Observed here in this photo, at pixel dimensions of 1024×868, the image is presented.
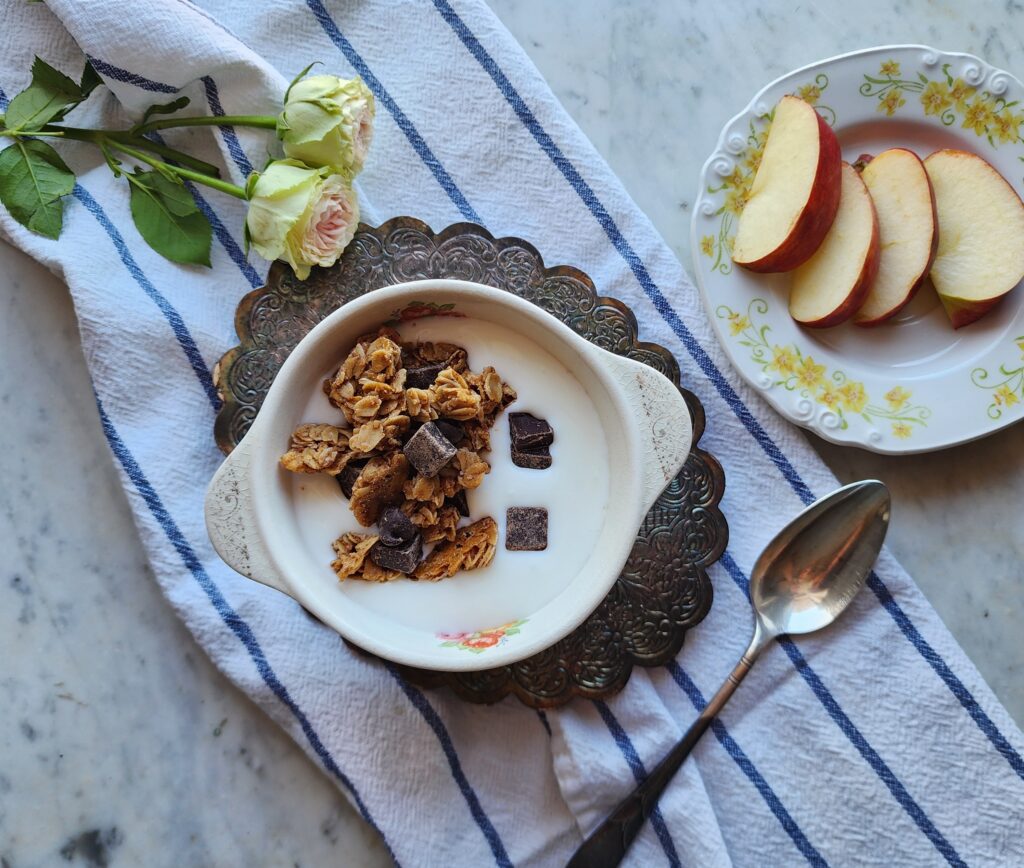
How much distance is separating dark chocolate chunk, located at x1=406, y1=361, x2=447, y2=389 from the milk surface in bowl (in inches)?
3.5

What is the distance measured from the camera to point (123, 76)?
1.10m

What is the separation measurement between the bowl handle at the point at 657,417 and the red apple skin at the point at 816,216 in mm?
297

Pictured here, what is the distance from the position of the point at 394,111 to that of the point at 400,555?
1.96 feet

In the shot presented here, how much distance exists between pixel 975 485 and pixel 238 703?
1.05m

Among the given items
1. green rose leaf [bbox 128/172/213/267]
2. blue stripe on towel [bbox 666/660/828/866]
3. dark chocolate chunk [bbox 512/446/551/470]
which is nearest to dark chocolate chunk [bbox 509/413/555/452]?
dark chocolate chunk [bbox 512/446/551/470]

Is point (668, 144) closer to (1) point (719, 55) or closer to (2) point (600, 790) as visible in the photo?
(1) point (719, 55)

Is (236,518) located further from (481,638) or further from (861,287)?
(861,287)

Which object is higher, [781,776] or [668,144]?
[668,144]

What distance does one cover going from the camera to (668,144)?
1259mm

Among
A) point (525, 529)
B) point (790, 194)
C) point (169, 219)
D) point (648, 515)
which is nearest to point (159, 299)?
point (169, 219)

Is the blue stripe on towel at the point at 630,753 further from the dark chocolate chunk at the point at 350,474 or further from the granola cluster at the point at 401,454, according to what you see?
the dark chocolate chunk at the point at 350,474

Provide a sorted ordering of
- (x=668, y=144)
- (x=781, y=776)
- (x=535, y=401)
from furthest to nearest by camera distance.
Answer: (x=668, y=144) → (x=781, y=776) → (x=535, y=401)

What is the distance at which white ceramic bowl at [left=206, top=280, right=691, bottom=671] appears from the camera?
0.95 meters

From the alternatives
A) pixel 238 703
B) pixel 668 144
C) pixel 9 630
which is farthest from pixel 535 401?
pixel 9 630
